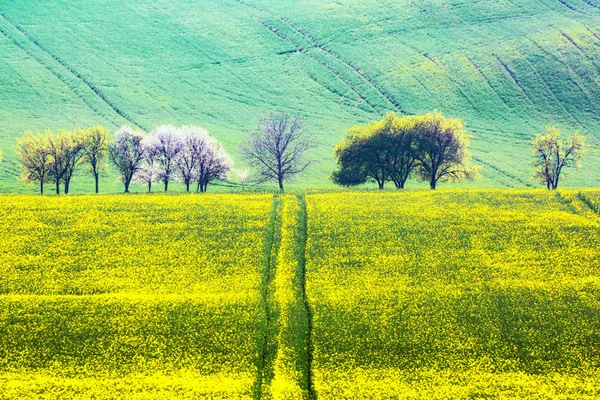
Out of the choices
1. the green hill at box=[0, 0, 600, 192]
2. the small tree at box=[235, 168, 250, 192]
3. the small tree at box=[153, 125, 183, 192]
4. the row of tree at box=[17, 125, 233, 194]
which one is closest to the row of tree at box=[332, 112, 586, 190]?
the small tree at box=[235, 168, 250, 192]

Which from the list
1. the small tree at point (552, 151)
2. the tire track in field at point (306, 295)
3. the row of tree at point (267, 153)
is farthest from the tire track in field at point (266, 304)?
the small tree at point (552, 151)

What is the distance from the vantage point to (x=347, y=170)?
52.9 metres

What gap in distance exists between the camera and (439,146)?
52312 millimetres

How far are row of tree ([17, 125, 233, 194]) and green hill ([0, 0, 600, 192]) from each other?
540 inches

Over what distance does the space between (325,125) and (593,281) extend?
183 ft

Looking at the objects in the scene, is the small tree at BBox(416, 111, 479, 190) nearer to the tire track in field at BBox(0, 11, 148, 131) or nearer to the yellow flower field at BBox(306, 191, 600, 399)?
the yellow flower field at BBox(306, 191, 600, 399)

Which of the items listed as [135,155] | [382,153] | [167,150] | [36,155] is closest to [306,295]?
[382,153]

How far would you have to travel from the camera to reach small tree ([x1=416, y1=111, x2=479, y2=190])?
2044 inches

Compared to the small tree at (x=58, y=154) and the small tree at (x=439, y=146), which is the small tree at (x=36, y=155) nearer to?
the small tree at (x=58, y=154)

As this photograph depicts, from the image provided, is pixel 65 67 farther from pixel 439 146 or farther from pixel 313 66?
pixel 439 146

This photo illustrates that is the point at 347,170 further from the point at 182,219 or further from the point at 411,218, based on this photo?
the point at 182,219

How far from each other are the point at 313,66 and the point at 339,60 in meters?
4.87

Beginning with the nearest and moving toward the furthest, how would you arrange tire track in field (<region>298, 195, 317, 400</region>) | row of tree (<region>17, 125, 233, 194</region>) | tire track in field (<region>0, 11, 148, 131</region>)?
1. tire track in field (<region>298, 195, 317, 400</region>)
2. row of tree (<region>17, 125, 233, 194</region>)
3. tire track in field (<region>0, 11, 148, 131</region>)

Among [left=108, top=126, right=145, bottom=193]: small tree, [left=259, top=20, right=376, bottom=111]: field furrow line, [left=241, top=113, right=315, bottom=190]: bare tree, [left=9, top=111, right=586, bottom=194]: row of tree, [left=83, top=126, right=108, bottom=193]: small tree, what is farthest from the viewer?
[left=259, top=20, right=376, bottom=111]: field furrow line
